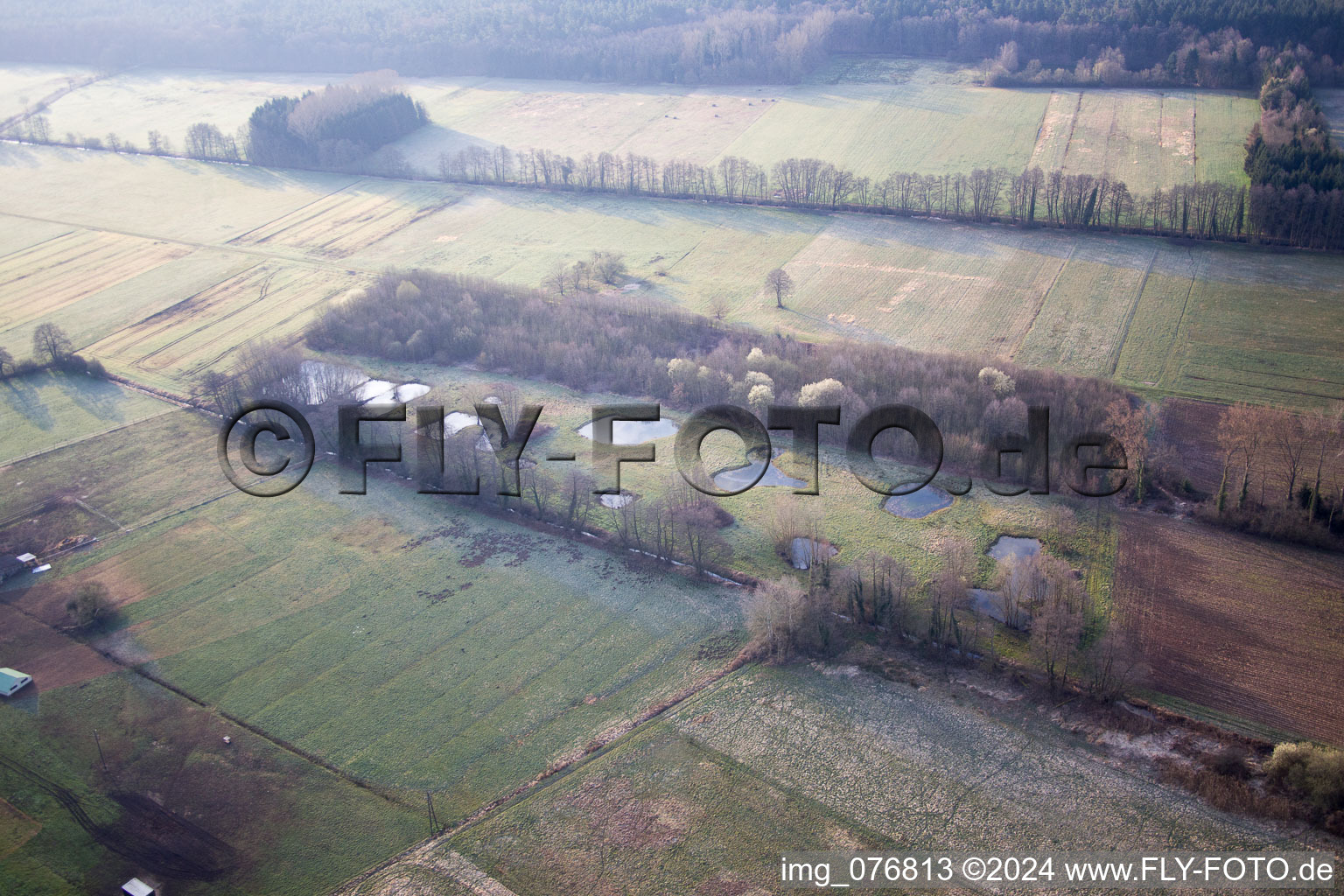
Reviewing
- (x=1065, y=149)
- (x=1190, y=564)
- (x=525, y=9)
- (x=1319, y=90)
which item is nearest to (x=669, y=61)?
(x=525, y=9)

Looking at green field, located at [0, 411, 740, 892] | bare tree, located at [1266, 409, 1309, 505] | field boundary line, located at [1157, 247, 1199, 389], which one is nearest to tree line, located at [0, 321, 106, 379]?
green field, located at [0, 411, 740, 892]

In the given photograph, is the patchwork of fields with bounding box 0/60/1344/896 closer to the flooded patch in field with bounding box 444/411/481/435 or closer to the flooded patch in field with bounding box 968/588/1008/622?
the flooded patch in field with bounding box 968/588/1008/622

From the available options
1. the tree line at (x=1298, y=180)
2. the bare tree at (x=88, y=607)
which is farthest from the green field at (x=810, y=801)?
the tree line at (x=1298, y=180)

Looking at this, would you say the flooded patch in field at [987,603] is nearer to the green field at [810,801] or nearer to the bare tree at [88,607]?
the green field at [810,801]

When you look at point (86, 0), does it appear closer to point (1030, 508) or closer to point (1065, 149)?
point (1065, 149)

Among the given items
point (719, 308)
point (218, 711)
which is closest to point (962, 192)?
point (719, 308)

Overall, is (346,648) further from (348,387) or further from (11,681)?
(348,387)
